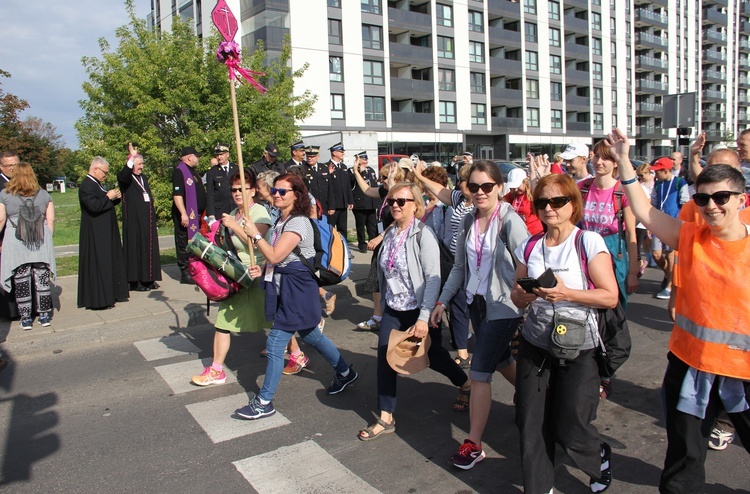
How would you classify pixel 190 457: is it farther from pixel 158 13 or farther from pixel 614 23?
pixel 614 23

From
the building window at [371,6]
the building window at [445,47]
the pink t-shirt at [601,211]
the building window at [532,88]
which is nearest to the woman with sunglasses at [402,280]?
the pink t-shirt at [601,211]

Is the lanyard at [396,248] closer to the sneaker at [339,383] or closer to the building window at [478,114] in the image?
the sneaker at [339,383]

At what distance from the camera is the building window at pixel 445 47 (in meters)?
48.3

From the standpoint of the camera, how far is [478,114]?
2019 inches

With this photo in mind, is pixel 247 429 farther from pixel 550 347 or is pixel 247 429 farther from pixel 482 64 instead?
pixel 482 64

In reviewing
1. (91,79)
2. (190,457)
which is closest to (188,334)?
(190,457)

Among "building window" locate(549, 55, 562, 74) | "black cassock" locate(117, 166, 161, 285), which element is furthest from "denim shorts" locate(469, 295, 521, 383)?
Answer: "building window" locate(549, 55, 562, 74)

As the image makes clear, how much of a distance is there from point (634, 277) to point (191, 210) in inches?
263

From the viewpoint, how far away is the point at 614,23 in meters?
62.4

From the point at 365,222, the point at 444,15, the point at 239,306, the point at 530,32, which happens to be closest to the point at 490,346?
the point at 239,306

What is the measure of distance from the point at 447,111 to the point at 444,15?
765cm

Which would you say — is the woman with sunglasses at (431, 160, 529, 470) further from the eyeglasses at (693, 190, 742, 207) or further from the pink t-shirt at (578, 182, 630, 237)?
the pink t-shirt at (578, 182, 630, 237)

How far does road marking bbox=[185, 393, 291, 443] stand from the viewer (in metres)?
4.28

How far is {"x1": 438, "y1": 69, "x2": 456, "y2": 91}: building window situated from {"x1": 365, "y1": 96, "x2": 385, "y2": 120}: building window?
628 centimetres
